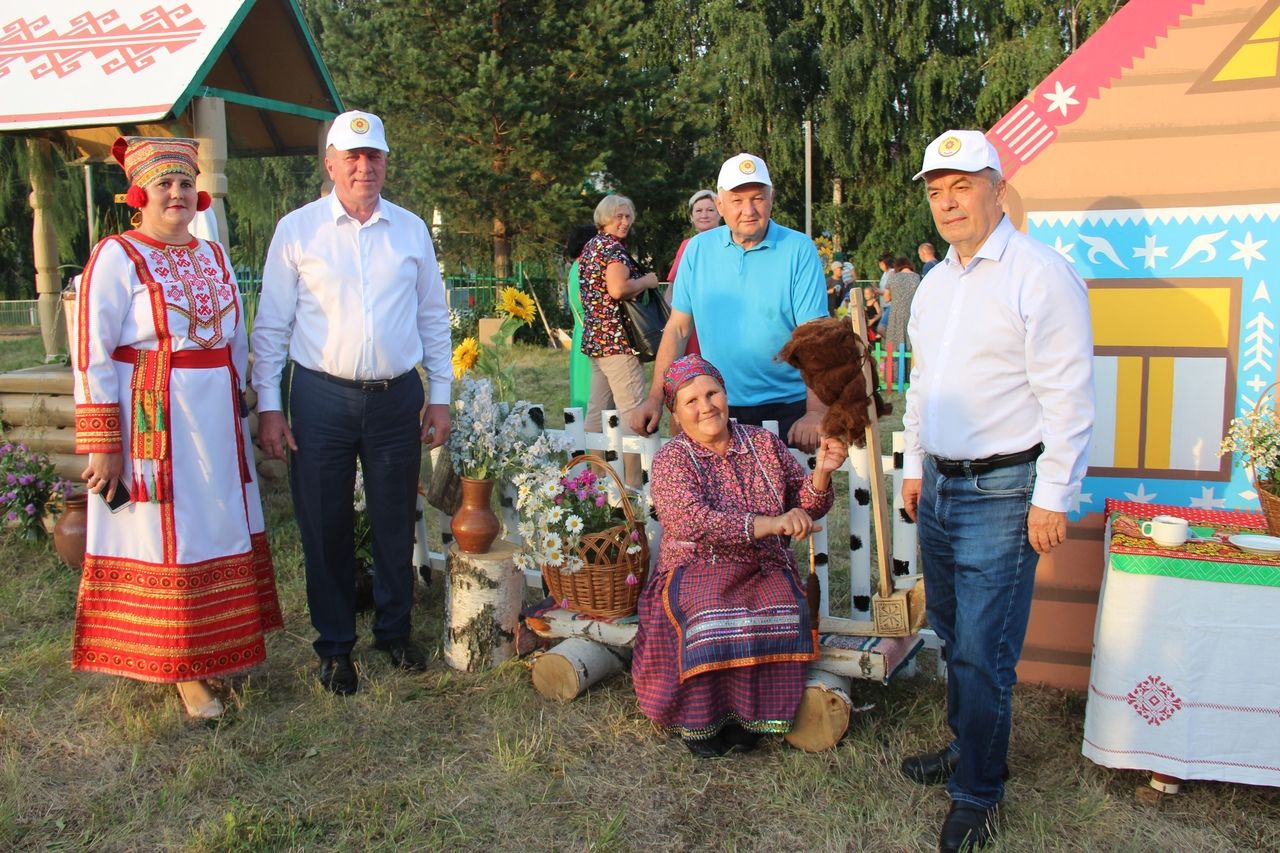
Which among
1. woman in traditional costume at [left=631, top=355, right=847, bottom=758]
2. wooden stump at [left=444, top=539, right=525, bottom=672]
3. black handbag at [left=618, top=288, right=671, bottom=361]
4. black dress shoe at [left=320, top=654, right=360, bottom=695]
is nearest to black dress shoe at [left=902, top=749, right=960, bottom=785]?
woman in traditional costume at [left=631, top=355, right=847, bottom=758]

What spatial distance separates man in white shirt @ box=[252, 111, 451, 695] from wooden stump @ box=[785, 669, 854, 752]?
165 centimetres

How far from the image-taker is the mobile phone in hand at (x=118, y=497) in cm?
341

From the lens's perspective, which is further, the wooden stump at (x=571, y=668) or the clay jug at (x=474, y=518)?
the clay jug at (x=474, y=518)

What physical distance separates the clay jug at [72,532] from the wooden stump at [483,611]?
2.34m

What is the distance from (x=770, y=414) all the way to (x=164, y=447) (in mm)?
2187

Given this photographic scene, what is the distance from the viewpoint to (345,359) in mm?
3619

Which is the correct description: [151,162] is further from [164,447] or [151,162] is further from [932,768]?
[932,768]

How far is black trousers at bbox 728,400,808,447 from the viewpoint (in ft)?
12.8

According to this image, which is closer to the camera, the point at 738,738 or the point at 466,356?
the point at 738,738

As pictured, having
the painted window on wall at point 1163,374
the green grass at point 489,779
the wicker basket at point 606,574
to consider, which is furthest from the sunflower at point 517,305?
the painted window on wall at point 1163,374

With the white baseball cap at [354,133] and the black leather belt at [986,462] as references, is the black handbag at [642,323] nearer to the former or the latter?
the white baseball cap at [354,133]

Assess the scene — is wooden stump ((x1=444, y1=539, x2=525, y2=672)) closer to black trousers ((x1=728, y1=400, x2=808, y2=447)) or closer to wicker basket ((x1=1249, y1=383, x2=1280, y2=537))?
black trousers ((x1=728, y1=400, x2=808, y2=447))

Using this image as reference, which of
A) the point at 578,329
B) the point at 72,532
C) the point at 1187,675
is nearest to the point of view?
the point at 1187,675

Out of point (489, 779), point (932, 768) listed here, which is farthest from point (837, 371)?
point (489, 779)
